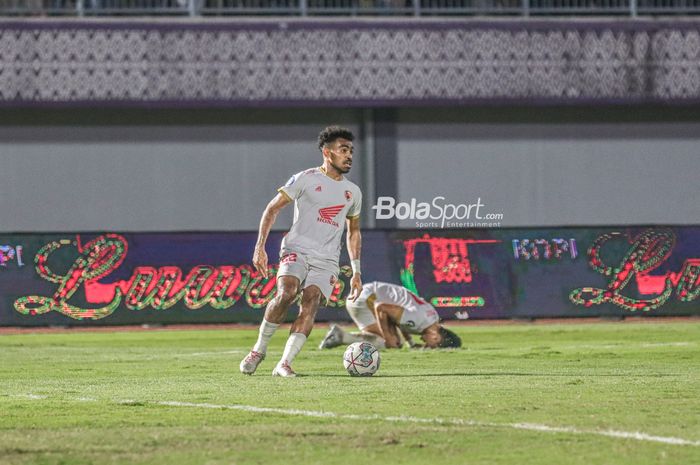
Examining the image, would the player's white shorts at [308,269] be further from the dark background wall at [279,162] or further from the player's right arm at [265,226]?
the dark background wall at [279,162]

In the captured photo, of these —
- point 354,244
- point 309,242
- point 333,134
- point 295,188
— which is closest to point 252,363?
point 309,242

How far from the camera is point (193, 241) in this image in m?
23.7

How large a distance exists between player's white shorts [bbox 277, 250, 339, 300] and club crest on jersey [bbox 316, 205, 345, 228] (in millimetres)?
383

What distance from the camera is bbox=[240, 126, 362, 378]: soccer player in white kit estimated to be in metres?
13.3

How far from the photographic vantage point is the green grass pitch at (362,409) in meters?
7.80

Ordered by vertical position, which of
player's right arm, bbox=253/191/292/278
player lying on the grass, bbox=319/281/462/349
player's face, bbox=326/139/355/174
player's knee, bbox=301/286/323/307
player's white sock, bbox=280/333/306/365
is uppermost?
player's face, bbox=326/139/355/174

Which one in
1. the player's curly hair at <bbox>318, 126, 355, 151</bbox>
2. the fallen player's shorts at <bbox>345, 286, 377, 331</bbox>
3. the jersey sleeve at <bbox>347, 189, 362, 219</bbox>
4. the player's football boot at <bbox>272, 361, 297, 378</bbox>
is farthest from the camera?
the fallen player's shorts at <bbox>345, 286, 377, 331</bbox>

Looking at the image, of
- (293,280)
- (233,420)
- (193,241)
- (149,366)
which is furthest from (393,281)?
(233,420)

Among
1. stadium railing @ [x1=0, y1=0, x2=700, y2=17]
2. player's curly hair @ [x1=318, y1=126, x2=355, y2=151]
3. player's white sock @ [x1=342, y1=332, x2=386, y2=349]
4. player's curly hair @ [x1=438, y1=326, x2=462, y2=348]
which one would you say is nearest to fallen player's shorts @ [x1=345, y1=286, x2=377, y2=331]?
player's white sock @ [x1=342, y1=332, x2=386, y2=349]

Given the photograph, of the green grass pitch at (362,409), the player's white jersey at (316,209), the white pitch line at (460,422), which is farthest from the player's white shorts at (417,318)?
the white pitch line at (460,422)

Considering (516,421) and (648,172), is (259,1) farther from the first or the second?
(516,421)

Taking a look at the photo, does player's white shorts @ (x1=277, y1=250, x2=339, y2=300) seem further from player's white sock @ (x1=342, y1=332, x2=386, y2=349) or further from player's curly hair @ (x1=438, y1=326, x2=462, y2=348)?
player's curly hair @ (x1=438, y1=326, x2=462, y2=348)

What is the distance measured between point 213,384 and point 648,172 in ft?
68.1

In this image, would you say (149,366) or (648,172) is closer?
(149,366)
